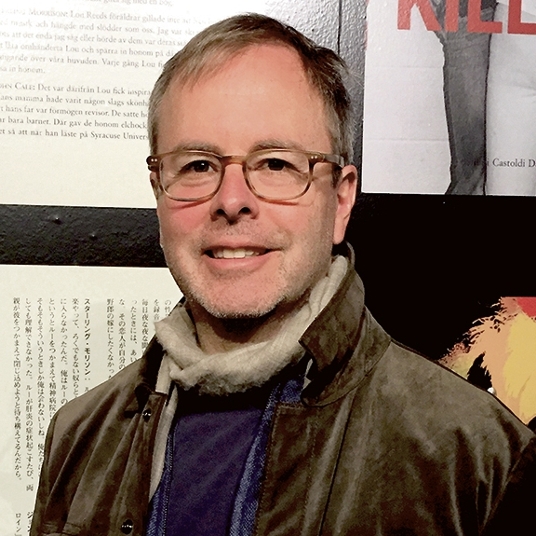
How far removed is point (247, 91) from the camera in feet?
3.13

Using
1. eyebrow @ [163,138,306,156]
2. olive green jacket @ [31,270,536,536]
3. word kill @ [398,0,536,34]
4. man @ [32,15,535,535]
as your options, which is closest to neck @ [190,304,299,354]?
man @ [32,15,535,535]

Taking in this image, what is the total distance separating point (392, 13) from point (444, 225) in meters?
0.45

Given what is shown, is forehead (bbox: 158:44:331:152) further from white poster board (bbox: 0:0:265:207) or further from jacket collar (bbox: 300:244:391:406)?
white poster board (bbox: 0:0:265:207)

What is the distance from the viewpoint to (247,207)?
3.06 feet

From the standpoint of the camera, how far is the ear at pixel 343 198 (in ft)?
3.45

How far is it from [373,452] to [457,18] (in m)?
0.92

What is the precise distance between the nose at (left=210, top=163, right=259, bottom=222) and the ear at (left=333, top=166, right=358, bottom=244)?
17 cm

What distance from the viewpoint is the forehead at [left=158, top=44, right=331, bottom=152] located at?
0.94 metres

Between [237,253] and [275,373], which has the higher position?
[237,253]

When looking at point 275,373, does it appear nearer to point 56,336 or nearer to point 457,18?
point 56,336

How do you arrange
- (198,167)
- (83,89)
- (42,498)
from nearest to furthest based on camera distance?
(198,167) → (42,498) → (83,89)

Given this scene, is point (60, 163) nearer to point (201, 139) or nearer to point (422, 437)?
point (201, 139)

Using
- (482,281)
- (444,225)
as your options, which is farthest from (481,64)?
(482,281)

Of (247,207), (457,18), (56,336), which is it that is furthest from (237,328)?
(457,18)
